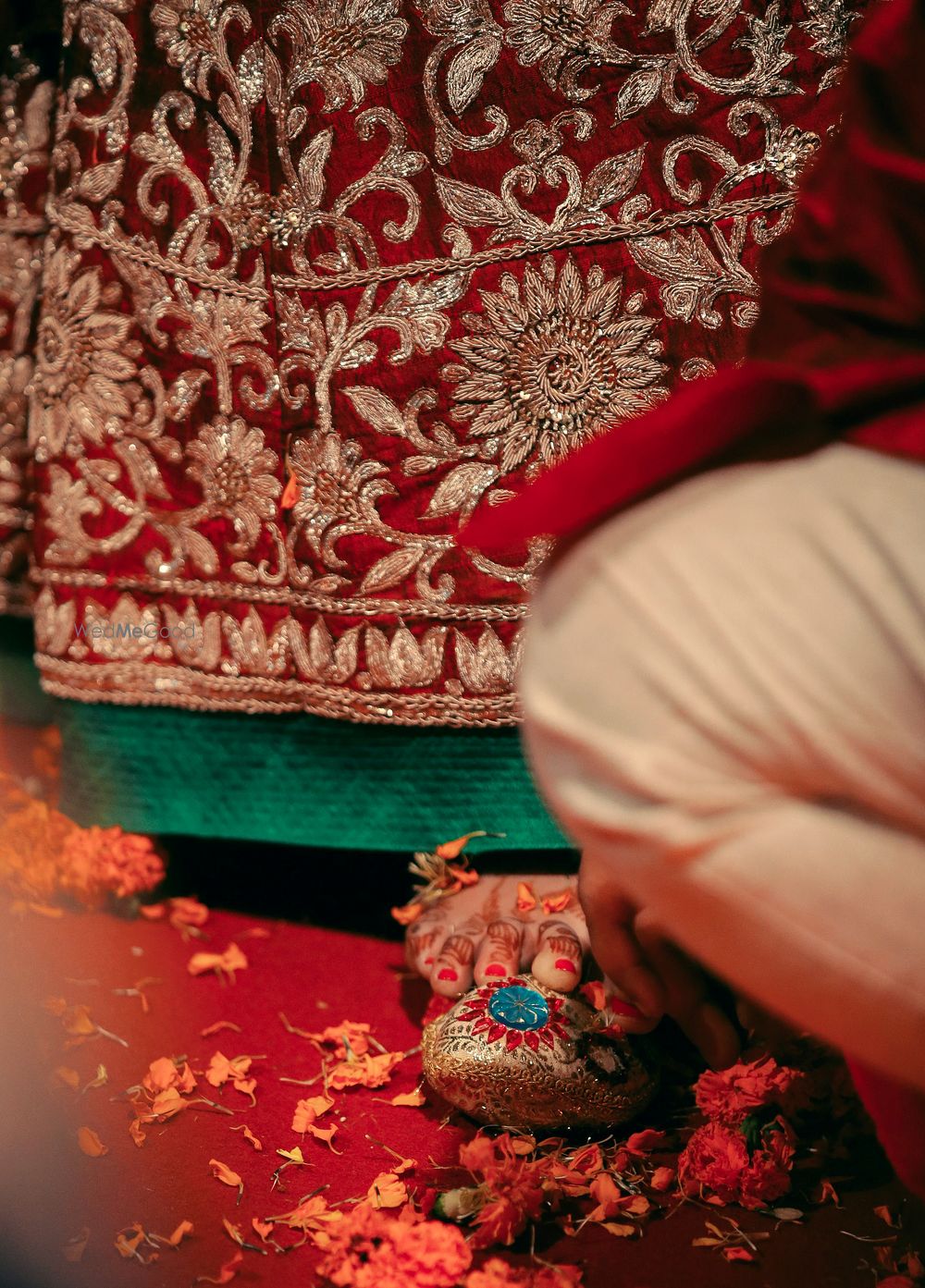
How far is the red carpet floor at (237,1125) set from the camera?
0.71 m

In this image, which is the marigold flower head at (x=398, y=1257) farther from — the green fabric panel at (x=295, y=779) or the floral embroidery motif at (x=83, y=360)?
the floral embroidery motif at (x=83, y=360)

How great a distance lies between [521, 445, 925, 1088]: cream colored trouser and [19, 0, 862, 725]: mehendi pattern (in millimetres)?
556

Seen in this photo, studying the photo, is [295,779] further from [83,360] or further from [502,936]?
[83,360]

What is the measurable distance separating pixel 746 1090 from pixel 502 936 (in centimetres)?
26

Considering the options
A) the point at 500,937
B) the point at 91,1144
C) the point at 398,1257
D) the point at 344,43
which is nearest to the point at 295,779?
the point at 500,937

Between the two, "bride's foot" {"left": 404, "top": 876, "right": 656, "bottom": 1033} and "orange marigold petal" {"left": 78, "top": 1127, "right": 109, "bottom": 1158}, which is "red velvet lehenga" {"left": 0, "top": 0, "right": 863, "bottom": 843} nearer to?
"bride's foot" {"left": 404, "top": 876, "right": 656, "bottom": 1033}

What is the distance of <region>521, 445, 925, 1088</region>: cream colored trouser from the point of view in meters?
0.40

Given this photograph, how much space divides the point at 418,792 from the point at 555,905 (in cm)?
17

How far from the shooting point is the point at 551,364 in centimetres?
98

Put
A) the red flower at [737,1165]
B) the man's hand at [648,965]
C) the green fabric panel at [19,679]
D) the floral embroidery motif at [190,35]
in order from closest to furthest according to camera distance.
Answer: the man's hand at [648,965]
the red flower at [737,1165]
the floral embroidery motif at [190,35]
the green fabric panel at [19,679]

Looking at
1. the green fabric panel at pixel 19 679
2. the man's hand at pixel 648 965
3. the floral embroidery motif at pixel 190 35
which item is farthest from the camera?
the green fabric panel at pixel 19 679

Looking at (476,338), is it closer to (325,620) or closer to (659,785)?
(325,620)

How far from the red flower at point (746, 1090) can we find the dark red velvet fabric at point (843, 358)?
0.53m

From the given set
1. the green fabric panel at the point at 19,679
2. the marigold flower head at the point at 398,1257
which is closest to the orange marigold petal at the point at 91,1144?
the marigold flower head at the point at 398,1257
